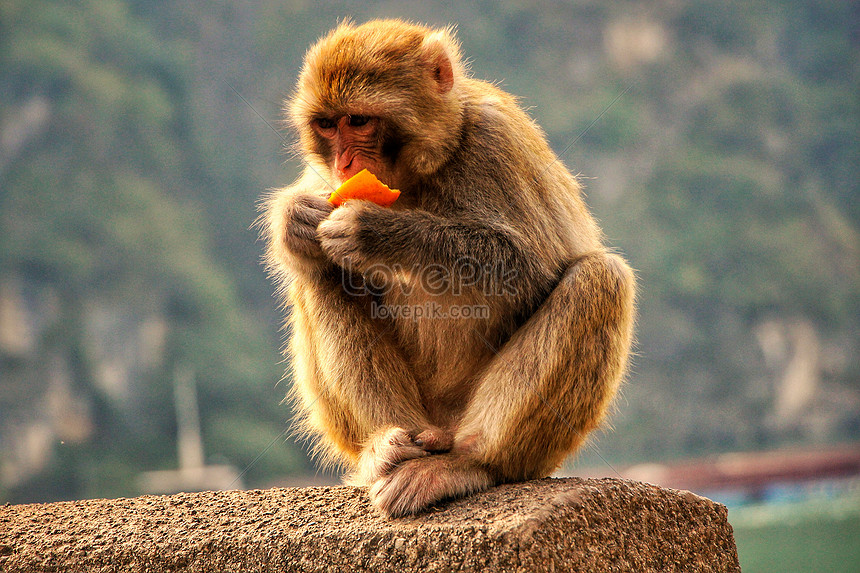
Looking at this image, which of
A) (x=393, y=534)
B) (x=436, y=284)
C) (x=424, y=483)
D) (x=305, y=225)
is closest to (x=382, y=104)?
(x=305, y=225)

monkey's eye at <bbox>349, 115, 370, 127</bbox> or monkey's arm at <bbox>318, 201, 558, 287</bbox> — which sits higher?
monkey's eye at <bbox>349, 115, 370, 127</bbox>

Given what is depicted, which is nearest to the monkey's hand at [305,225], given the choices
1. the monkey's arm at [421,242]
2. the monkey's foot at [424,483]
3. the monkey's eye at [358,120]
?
the monkey's arm at [421,242]

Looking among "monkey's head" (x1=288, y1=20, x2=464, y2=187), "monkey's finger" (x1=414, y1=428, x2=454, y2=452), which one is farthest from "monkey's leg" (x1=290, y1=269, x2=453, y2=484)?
"monkey's head" (x1=288, y1=20, x2=464, y2=187)

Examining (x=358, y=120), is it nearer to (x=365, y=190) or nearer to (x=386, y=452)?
(x=365, y=190)

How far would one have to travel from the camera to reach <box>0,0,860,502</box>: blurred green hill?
26547 millimetres

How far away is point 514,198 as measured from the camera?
361 centimetres

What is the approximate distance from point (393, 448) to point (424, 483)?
0.26 metres

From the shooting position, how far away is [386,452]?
333cm

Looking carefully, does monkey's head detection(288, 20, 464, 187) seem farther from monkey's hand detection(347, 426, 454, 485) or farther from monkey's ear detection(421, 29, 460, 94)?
monkey's hand detection(347, 426, 454, 485)

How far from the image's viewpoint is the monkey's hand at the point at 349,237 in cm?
333

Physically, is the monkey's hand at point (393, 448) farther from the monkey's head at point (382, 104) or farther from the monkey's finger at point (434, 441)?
the monkey's head at point (382, 104)

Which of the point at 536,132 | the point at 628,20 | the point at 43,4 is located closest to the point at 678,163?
the point at 628,20

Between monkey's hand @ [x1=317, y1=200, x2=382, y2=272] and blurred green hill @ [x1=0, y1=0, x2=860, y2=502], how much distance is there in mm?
22398

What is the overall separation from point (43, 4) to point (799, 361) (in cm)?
3245
